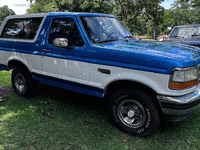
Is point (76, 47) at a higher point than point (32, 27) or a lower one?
lower

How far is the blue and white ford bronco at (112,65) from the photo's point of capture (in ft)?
8.70

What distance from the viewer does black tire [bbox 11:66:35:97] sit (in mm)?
4598

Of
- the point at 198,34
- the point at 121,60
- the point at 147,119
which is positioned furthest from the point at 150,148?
the point at 198,34

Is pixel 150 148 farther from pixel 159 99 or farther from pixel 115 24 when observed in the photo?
pixel 115 24

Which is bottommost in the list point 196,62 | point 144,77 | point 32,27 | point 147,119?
point 147,119

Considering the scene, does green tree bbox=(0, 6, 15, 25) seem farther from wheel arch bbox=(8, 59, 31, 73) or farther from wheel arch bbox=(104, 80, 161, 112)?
wheel arch bbox=(104, 80, 161, 112)

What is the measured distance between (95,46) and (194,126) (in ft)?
7.71

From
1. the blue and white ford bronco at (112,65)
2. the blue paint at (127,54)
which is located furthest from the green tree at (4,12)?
the blue paint at (127,54)

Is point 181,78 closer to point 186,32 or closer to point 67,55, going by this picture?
point 67,55

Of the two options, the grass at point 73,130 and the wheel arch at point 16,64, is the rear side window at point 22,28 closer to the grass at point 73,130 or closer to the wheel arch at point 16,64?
the wheel arch at point 16,64

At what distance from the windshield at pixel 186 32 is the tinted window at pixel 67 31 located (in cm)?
633

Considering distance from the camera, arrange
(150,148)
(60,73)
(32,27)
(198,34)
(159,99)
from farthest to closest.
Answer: (198,34), (32,27), (60,73), (150,148), (159,99)

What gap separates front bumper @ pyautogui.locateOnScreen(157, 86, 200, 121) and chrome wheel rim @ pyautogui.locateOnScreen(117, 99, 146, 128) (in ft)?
1.30

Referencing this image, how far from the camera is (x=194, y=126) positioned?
3.44m
